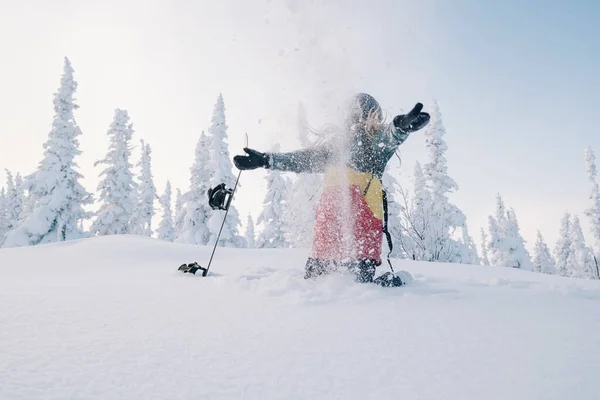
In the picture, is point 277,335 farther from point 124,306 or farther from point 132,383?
point 124,306

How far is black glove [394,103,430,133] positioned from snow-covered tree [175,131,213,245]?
69.5 feet

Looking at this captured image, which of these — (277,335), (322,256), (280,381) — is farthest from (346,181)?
(280,381)

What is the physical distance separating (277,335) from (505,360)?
0.84 metres

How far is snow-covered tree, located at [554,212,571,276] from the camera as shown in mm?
43000

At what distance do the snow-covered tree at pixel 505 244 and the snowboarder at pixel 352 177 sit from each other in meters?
23.6

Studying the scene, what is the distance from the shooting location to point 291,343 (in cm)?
139

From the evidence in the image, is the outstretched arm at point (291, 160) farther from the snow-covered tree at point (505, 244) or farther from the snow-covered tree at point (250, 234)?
the snow-covered tree at point (250, 234)

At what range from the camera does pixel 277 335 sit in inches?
58.2

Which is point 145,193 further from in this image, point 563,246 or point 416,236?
point 563,246

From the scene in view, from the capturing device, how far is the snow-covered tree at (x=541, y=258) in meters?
50.1

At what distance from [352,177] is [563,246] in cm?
5155

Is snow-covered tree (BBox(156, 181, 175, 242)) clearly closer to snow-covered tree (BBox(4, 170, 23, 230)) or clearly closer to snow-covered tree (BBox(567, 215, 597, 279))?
snow-covered tree (BBox(4, 170, 23, 230))

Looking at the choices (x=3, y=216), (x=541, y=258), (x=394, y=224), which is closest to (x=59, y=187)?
(x=394, y=224)

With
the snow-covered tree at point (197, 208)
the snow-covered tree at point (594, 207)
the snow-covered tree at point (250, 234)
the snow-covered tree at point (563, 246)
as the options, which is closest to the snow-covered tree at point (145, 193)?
the snow-covered tree at point (197, 208)
